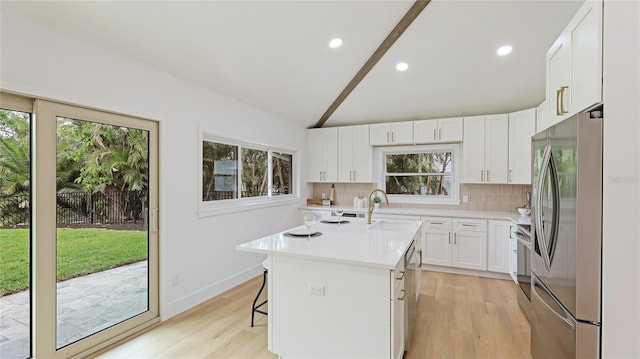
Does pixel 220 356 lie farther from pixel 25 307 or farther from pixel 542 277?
pixel 542 277

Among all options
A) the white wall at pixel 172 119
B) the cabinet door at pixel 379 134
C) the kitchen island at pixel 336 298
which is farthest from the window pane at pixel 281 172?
the kitchen island at pixel 336 298

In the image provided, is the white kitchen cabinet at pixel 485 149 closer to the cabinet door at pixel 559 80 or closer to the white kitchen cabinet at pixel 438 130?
the white kitchen cabinet at pixel 438 130

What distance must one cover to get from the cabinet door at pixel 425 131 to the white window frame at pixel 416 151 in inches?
13.6

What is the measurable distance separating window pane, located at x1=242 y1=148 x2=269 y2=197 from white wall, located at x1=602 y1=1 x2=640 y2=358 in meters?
3.71

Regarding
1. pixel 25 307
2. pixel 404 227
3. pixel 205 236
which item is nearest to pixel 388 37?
pixel 404 227

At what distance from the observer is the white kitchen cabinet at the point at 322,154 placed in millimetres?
5457

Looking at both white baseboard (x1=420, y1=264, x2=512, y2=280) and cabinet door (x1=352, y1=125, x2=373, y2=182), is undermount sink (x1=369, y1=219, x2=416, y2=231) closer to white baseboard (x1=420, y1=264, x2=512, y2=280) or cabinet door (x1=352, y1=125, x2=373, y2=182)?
white baseboard (x1=420, y1=264, x2=512, y2=280)

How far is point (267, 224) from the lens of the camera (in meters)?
4.53

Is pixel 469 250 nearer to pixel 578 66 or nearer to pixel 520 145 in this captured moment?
pixel 520 145

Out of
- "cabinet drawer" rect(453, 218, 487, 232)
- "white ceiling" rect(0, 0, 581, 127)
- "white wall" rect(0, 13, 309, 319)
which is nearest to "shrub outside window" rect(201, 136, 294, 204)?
"white wall" rect(0, 13, 309, 319)

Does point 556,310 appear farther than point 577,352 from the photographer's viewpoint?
Yes

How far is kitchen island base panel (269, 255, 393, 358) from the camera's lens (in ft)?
6.11

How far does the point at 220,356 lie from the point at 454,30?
3.80 m

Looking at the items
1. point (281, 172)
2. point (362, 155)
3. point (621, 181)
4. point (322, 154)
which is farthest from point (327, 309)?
point (322, 154)
